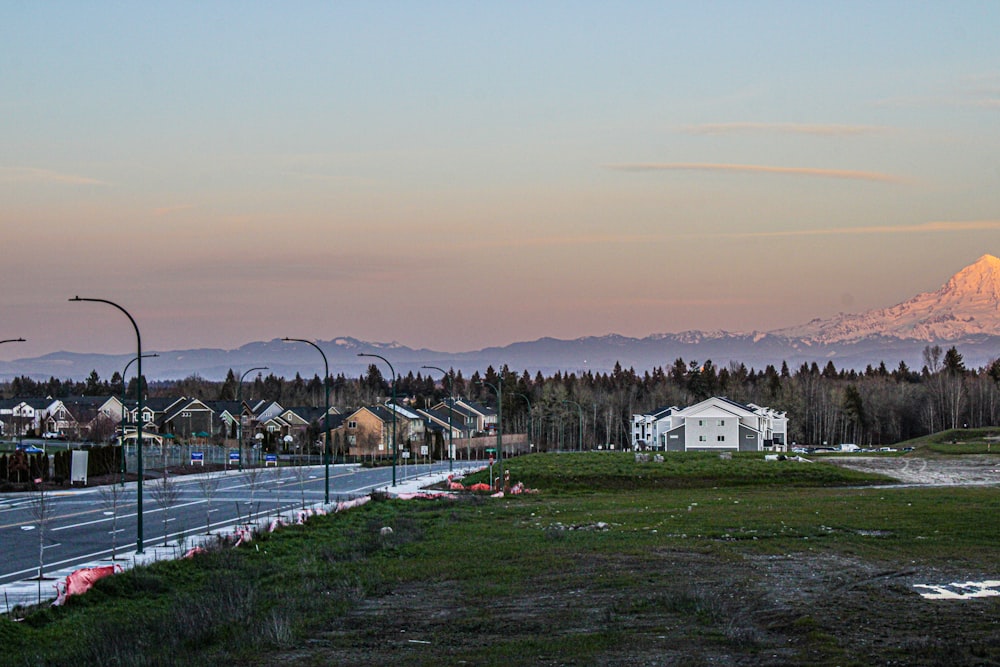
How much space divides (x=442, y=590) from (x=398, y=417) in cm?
9632

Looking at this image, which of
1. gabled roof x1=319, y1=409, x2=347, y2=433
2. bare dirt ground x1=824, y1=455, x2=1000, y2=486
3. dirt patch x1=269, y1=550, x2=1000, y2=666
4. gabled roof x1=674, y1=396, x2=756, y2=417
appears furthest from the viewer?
gabled roof x1=319, y1=409, x2=347, y2=433

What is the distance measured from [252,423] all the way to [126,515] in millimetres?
87175

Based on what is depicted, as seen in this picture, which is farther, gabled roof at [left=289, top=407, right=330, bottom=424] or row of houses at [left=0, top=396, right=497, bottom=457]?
gabled roof at [left=289, top=407, right=330, bottom=424]

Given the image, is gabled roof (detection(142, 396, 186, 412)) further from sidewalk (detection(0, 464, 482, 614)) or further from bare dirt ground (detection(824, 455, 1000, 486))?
sidewalk (detection(0, 464, 482, 614))

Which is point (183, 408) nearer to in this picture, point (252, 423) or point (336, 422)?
point (252, 423)

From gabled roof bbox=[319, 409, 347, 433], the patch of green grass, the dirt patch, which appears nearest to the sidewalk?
the dirt patch

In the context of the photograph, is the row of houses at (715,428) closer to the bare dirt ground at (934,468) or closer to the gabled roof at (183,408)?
the bare dirt ground at (934,468)

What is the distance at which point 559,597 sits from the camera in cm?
2109

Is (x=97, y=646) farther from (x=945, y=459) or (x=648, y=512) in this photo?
(x=945, y=459)

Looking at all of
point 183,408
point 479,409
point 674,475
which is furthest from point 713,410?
point 183,408

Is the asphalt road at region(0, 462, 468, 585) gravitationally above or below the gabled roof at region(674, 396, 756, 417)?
below

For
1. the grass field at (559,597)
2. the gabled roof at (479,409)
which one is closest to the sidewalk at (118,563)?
the grass field at (559,597)

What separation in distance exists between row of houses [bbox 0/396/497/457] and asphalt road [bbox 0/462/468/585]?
45586 millimetres

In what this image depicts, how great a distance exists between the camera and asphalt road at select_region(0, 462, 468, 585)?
30203 mm
